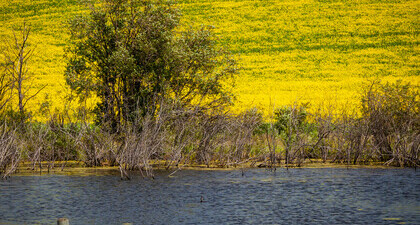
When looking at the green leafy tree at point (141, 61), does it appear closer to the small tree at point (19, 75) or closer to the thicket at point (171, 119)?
the thicket at point (171, 119)

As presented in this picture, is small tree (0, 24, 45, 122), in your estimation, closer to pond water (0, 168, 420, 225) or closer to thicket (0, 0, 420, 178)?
thicket (0, 0, 420, 178)

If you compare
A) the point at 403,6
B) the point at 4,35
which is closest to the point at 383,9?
the point at 403,6

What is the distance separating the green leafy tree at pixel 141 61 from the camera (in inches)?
1257

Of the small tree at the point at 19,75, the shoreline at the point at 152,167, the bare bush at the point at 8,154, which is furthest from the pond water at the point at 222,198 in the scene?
the small tree at the point at 19,75

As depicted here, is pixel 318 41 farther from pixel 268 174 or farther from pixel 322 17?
pixel 268 174

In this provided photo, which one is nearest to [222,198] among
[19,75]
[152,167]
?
[152,167]

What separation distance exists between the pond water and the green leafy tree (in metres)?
5.44

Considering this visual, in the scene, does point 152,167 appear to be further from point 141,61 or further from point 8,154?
point 141,61

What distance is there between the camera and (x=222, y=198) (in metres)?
21.5

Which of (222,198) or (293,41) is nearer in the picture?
(222,198)

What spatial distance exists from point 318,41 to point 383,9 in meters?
13.6

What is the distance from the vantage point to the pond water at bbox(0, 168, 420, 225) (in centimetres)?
1806

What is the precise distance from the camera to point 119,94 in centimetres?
3331

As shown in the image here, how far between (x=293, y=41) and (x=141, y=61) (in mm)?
43935
